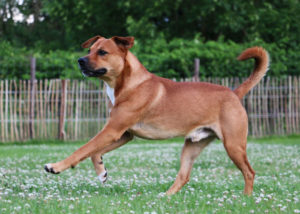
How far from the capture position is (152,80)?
5.90 meters

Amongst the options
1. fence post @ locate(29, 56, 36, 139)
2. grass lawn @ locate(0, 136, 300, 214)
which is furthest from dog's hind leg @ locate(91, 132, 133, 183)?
fence post @ locate(29, 56, 36, 139)

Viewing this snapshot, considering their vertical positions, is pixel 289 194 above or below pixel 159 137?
below

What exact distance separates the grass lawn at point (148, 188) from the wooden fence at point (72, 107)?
155 inches

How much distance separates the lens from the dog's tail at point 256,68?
639 cm

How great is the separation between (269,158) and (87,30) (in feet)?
62.0

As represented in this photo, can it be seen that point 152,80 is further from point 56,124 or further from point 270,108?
point 270,108

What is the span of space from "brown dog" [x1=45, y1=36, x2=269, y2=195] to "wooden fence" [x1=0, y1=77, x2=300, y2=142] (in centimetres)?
1047

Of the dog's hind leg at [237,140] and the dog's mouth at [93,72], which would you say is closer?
the dog's mouth at [93,72]

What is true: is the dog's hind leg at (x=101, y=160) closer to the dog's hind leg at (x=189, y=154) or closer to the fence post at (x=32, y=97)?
the dog's hind leg at (x=189, y=154)

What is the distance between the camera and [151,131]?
227 inches

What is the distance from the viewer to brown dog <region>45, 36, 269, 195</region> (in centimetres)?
564

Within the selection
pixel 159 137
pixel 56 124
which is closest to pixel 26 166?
pixel 159 137

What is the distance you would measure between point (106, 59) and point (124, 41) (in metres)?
0.34

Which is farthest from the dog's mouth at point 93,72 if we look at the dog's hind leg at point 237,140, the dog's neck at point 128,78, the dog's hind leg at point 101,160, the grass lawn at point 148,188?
the dog's hind leg at point 237,140
